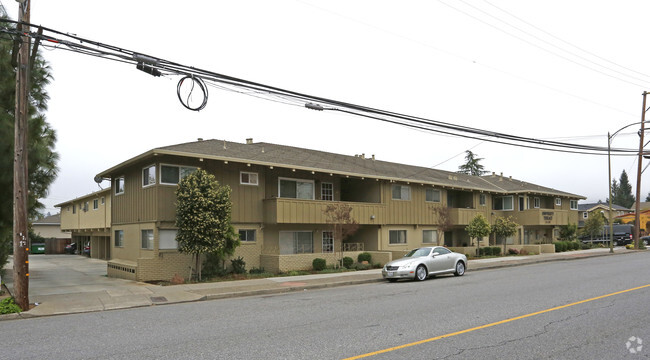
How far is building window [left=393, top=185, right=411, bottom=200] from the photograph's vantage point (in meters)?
30.2

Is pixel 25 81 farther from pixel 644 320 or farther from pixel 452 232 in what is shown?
pixel 452 232

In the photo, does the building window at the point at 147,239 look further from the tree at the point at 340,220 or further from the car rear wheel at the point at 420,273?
the car rear wheel at the point at 420,273

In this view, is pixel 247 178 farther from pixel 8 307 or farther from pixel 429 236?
pixel 429 236

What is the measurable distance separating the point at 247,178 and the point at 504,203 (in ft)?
87.0

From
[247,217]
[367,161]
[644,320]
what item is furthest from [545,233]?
[644,320]

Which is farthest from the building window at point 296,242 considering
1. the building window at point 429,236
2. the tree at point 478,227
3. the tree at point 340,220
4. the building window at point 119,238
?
the tree at point 478,227

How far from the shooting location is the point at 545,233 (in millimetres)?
45156

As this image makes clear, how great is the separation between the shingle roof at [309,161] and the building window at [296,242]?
359 centimetres

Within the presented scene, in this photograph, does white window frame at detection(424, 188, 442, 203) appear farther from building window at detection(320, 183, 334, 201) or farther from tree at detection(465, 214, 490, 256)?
building window at detection(320, 183, 334, 201)

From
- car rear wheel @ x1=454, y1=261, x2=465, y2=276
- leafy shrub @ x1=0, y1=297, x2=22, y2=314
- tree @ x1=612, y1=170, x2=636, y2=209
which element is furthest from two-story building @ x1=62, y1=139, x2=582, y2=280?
tree @ x1=612, y1=170, x2=636, y2=209

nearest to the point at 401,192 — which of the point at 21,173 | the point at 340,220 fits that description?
the point at 340,220

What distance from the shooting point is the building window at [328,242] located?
26.8 meters

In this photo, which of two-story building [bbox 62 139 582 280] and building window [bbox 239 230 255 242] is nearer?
two-story building [bbox 62 139 582 280]

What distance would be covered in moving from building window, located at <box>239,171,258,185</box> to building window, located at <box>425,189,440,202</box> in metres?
13.4
